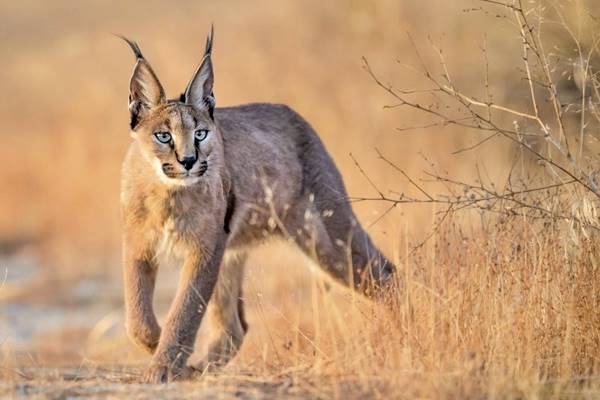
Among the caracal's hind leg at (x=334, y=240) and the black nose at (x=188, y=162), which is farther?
the caracal's hind leg at (x=334, y=240)

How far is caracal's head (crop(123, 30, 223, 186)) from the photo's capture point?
7723mm

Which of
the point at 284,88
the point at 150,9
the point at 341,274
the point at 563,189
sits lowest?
the point at 341,274

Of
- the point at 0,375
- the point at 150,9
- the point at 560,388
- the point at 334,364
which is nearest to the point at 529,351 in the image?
the point at 560,388

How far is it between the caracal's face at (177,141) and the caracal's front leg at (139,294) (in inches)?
22.8

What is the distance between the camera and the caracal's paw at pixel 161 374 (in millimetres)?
7695

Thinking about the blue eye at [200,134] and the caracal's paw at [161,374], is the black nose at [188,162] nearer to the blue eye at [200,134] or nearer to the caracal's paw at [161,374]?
the blue eye at [200,134]

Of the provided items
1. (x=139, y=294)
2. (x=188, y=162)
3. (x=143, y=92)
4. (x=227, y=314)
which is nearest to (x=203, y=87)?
(x=143, y=92)

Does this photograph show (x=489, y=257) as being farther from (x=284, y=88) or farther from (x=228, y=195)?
(x=284, y=88)

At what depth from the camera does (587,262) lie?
24.7ft

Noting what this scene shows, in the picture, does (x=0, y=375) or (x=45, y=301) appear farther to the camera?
(x=45, y=301)

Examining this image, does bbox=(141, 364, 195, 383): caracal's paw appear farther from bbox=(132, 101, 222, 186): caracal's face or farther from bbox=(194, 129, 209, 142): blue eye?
bbox=(194, 129, 209, 142): blue eye

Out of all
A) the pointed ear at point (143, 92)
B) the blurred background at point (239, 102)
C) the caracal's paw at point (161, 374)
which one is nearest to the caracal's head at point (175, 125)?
the pointed ear at point (143, 92)

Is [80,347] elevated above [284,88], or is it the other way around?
[284,88]

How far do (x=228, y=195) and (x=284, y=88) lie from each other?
869cm
